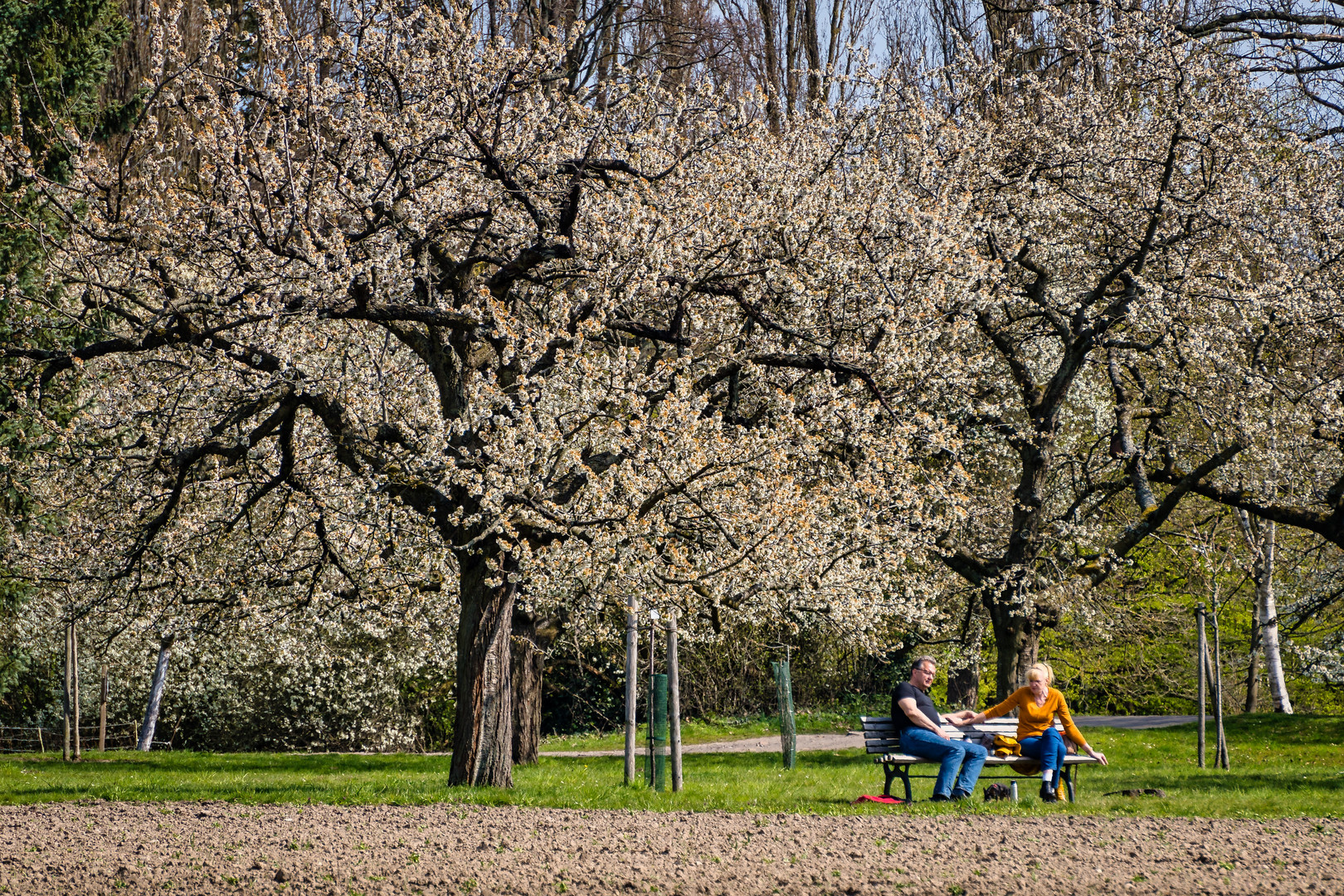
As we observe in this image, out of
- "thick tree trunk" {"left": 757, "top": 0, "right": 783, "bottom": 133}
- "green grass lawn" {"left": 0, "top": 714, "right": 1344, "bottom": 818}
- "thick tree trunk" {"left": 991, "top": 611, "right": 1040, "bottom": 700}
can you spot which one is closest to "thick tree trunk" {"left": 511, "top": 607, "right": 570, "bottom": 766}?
"green grass lawn" {"left": 0, "top": 714, "right": 1344, "bottom": 818}

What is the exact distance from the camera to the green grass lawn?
8.45 meters

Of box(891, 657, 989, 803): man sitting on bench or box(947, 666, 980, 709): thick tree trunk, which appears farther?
box(947, 666, 980, 709): thick tree trunk

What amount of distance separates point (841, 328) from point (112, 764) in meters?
10.8

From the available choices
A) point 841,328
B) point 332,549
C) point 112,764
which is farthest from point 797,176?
point 112,764

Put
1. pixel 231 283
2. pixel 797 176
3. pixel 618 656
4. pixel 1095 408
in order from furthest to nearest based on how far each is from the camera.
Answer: pixel 618 656
pixel 1095 408
pixel 797 176
pixel 231 283

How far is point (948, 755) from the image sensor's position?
327 inches

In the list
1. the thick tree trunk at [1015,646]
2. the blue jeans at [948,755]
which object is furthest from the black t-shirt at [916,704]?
the thick tree trunk at [1015,646]

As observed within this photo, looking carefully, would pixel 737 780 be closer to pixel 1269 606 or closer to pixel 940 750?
pixel 940 750

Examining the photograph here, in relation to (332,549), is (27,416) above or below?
above

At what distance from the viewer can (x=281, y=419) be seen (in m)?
9.58

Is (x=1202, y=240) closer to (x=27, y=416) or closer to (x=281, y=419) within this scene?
(x=281, y=419)

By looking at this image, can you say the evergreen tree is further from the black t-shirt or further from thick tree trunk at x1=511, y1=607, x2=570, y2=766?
the black t-shirt

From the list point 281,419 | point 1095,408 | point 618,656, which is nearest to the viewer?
point 281,419

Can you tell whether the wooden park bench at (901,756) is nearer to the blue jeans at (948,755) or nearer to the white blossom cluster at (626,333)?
the blue jeans at (948,755)
